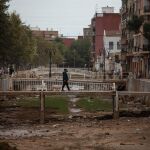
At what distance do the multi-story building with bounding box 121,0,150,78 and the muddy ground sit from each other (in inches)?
1602

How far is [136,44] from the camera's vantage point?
307ft

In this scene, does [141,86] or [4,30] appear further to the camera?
[4,30]

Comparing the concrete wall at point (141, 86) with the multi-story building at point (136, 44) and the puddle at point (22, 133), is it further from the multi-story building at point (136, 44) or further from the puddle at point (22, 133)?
the multi-story building at point (136, 44)

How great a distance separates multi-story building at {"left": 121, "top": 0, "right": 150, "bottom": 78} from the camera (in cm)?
8332

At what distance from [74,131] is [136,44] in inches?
2814

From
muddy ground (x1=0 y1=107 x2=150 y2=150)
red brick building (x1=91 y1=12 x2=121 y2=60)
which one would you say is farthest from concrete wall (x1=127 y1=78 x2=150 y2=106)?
red brick building (x1=91 y1=12 x2=121 y2=60)

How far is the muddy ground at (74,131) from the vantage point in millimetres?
18719

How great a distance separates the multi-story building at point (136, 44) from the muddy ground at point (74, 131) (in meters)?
40.7

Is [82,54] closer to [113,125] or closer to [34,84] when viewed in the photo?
[34,84]

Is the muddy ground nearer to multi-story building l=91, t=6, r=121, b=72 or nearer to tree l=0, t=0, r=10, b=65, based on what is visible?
tree l=0, t=0, r=10, b=65

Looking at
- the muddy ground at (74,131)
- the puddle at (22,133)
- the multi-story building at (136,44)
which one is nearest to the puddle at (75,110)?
the muddy ground at (74,131)

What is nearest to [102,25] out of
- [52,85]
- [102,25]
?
[102,25]

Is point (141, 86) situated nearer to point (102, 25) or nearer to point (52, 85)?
point (52, 85)

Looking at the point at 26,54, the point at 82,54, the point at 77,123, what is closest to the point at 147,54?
the point at 26,54
